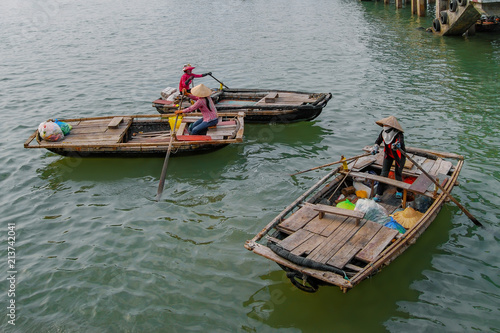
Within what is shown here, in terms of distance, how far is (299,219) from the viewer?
301 inches

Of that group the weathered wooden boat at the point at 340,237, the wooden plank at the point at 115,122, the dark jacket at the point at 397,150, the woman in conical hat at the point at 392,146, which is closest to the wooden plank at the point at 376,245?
the weathered wooden boat at the point at 340,237

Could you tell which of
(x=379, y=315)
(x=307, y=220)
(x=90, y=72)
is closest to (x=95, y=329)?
(x=307, y=220)

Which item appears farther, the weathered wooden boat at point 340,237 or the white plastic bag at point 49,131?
the white plastic bag at point 49,131

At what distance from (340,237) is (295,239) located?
733 mm

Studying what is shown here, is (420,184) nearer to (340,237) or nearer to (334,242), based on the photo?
(340,237)

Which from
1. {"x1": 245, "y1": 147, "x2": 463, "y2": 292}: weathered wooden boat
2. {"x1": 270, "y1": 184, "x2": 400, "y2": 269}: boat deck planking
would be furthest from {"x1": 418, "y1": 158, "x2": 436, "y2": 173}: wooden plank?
{"x1": 270, "y1": 184, "x2": 400, "y2": 269}: boat deck planking

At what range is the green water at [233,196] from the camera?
23.2 ft

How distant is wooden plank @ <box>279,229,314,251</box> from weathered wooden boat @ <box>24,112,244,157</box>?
4211 millimetres

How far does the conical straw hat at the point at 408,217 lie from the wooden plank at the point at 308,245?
168cm

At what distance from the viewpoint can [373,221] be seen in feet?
25.2

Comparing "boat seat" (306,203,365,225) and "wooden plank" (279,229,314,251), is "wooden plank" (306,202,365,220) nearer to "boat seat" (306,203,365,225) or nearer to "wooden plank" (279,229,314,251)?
"boat seat" (306,203,365,225)

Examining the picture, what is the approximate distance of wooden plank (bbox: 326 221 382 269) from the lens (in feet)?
21.4

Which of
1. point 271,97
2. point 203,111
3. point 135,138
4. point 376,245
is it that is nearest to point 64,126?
point 135,138

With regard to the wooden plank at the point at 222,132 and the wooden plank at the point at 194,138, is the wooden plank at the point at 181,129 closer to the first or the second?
the wooden plank at the point at 194,138
